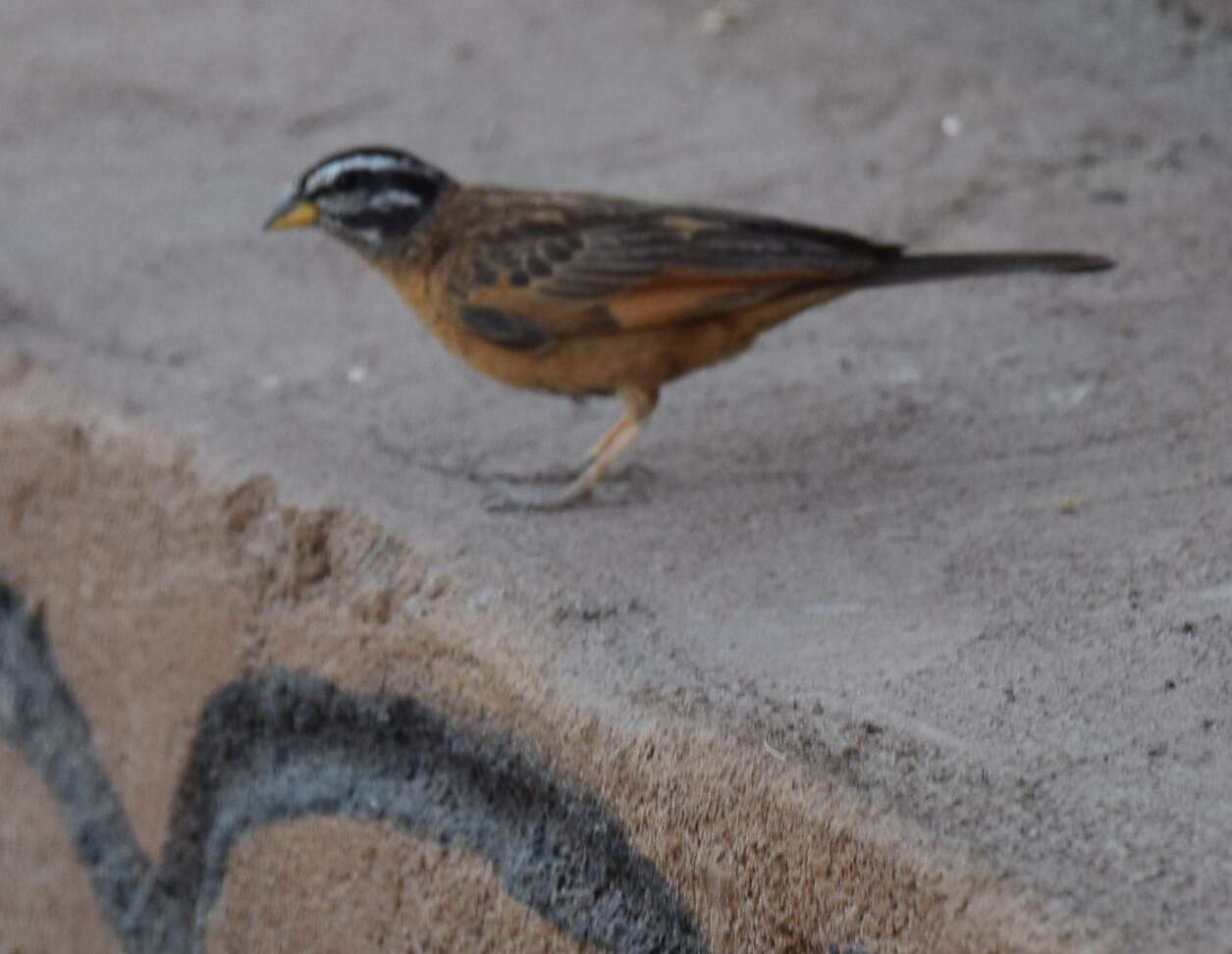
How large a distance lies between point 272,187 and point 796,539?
256 cm

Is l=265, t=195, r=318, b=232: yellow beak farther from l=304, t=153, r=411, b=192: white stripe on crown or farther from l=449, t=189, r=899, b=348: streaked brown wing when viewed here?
l=449, t=189, r=899, b=348: streaked brown wing

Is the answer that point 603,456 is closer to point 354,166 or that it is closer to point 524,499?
point 524,499

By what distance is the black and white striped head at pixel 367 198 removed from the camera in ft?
13.3

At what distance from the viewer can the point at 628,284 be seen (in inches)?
148

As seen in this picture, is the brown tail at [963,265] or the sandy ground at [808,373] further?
the brown tail at [963,265]

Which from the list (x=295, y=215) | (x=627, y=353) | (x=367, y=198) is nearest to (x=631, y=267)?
(x=627, y=353)

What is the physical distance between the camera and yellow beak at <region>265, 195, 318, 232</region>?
13.6 ft

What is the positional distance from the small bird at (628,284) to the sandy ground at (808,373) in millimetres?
180

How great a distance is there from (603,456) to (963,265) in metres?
0.75

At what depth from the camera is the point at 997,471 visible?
11.6 feet

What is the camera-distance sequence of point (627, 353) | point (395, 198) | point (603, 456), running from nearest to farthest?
point (603, 456)
point (627, 353)
point (395, 198)

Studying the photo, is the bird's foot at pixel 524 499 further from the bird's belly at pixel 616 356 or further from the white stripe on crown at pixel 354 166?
the white stripe on crown at pixel 354 166

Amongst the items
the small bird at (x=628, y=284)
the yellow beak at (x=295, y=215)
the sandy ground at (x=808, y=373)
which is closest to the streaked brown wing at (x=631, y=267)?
the small bird at (x=628, y=284)

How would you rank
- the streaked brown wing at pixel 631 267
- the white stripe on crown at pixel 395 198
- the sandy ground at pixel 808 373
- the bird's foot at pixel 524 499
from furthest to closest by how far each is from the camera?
1. the white stripe on crown at pixel 395 198
2. the streaked brown wing at pixel 631 267
3. the bird's foot at pixel 524 499
4. the sandy ground at pixel 808 373
